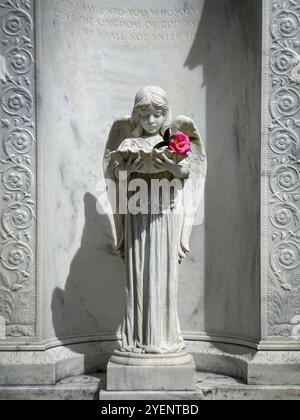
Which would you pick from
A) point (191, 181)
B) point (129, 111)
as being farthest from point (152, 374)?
point (129, 111)

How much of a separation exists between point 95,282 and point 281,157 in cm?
177

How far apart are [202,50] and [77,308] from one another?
2.33 m

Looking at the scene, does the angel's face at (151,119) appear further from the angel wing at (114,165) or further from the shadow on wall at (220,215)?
the shadow on wall at (220,215)

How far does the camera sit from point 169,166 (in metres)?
4.21

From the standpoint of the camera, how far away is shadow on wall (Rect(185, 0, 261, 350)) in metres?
4.99

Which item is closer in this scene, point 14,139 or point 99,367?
point 14,139

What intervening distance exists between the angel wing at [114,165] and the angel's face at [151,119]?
273mm

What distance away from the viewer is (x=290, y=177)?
4738mm

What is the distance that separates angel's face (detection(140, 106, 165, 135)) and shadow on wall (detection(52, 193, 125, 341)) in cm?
108

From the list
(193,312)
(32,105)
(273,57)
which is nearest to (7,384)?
(193,312)

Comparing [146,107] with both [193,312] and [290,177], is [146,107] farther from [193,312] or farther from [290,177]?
[193,312]

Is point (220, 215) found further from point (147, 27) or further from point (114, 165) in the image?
point (147, 27)

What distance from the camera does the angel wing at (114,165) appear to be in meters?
4.55

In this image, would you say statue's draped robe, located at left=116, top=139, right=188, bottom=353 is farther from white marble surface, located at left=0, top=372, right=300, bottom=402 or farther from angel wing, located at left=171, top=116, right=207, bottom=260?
white marble surface, located at left=0, top=372, right=300, bottom=402
